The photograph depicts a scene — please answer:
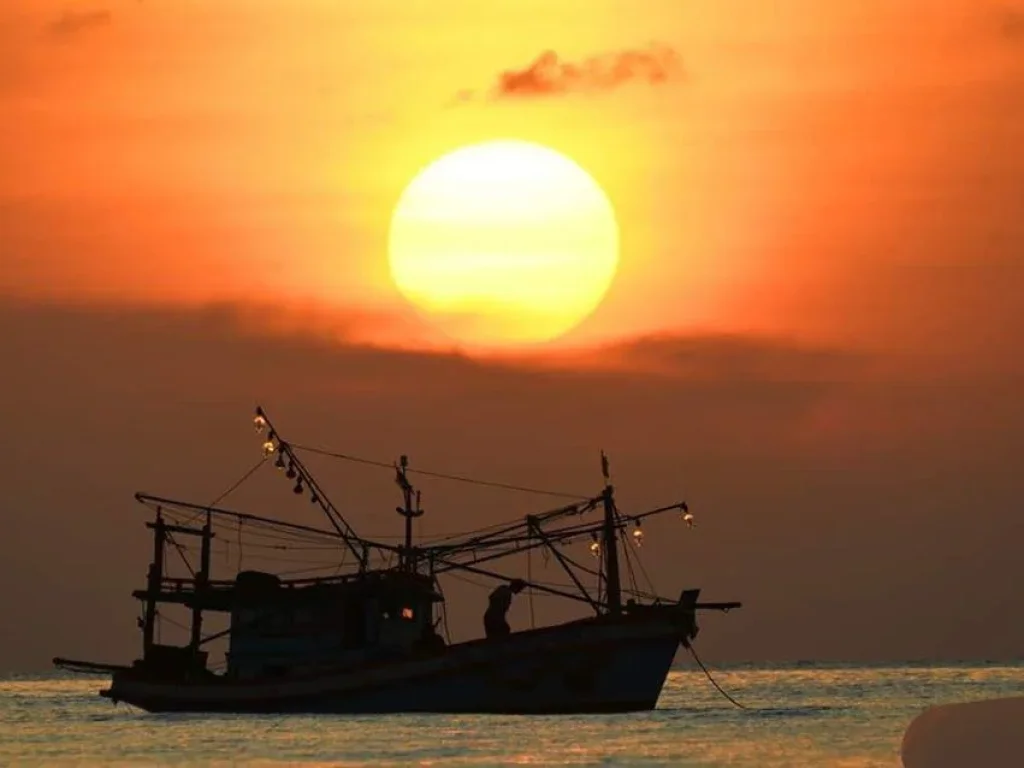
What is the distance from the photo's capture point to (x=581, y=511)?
276ft

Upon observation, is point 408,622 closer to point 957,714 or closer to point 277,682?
point 277,682

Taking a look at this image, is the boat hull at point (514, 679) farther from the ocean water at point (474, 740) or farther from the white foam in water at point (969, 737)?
the white foam in water at point (969, 737)

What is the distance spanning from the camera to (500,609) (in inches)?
3305

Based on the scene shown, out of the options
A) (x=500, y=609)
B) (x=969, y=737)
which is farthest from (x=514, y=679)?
(x=969, y=737)

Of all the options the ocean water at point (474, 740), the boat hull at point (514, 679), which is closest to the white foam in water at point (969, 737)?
the ocean water at point (474, 740)

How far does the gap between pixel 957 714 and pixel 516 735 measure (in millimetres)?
24315

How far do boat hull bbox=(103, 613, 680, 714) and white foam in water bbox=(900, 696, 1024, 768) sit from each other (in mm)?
23795

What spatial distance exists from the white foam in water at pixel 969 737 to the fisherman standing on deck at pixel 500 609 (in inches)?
1071

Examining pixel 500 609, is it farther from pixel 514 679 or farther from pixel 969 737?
pixel 969 737

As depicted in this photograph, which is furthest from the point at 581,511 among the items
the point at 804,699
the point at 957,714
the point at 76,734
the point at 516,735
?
the point at 804,699

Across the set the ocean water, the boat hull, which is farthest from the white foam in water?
the boat hull

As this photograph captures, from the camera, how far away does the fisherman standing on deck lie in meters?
83.1

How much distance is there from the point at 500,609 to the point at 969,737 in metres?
37.9

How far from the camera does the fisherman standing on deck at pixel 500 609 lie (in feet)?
273
